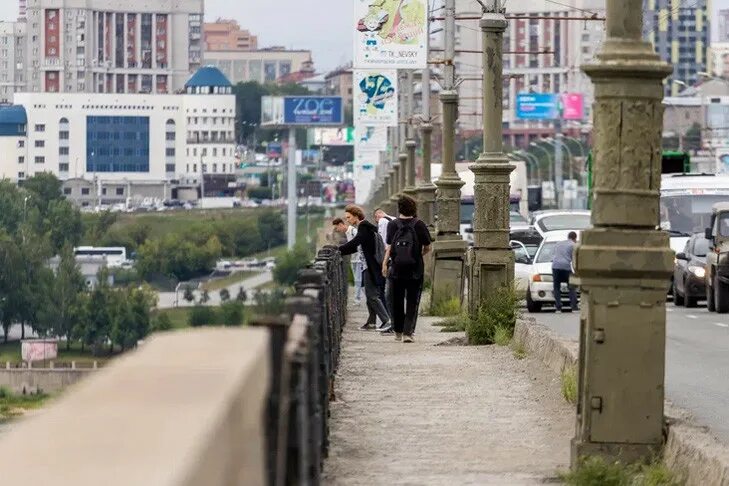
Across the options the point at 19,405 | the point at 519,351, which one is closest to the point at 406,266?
the point at 519,351

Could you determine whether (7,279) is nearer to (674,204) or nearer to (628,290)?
(674,204)

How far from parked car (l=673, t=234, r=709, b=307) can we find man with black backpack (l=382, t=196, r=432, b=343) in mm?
13733

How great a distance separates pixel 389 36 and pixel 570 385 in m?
26.6

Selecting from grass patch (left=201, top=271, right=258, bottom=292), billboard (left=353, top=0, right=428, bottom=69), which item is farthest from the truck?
grass patch (left=201, top=271, right=258, bottom=292)

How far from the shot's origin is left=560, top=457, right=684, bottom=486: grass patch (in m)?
8.62

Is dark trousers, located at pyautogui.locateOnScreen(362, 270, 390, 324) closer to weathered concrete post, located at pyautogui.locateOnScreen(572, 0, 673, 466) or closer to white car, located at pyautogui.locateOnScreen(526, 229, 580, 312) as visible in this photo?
white car, located at pyautogui.locateOnScreen(526, 229, 580, 312)

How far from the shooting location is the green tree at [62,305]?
378 ft

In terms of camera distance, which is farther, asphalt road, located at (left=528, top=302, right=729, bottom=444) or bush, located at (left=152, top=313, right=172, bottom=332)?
asphalt road, located at (left=528, top=302, right=729, bottom=444)

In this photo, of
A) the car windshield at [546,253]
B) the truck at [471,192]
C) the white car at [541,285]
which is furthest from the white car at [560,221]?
the white car at [541,285]

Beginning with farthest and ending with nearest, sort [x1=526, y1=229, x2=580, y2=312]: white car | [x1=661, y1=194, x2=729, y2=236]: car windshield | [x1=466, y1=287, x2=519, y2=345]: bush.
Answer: [x1=661, y1=194, x2=729, y2=236]: car windshield, [x1=526, y1=229, x2=580, y2=312]: white car, [x1=466, y1=287, x2=519, y2=345]: bush

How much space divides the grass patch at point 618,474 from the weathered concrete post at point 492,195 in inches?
469

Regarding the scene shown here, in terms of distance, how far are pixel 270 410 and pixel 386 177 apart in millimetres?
79909

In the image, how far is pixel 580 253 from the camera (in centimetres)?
952

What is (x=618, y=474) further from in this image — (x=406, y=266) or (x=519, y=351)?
(x=406, y=266)
